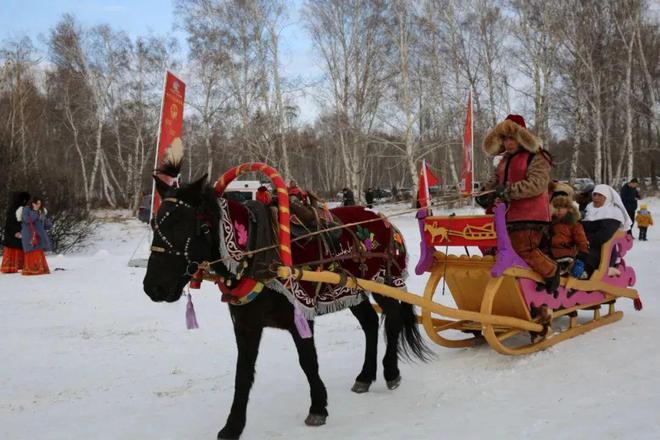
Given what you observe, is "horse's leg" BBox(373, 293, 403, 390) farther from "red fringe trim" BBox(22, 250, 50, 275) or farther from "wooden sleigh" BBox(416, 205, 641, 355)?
"red fringe trim" BBox(22, 250, 50, 275)

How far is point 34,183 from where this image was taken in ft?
48.8


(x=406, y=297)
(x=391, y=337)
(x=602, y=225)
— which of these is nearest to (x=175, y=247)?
(x=406, y=297)

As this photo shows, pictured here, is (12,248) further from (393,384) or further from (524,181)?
(524,181)

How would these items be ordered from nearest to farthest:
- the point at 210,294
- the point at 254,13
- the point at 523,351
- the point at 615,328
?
the point at 523,351, the point at 615,328, the point at 210,294, the point at 254,13

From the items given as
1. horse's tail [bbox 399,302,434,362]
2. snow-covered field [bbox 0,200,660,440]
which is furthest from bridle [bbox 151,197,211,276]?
horse's tail [bbox 399,302,434,362]

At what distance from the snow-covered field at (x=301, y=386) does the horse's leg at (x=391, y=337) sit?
0.38ft

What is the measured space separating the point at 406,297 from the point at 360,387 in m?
0.87

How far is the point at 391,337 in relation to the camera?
457 centimetres

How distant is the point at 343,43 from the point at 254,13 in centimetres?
393

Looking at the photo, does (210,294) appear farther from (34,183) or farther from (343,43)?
(343,43)

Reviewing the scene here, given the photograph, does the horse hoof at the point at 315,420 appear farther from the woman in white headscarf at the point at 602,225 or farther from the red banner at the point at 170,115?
the red banner at the point at 170,115

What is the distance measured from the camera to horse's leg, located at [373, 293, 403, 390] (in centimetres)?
443

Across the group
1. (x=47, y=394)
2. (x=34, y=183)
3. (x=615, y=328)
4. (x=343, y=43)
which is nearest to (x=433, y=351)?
(x=615, y=328)

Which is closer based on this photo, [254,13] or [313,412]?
[313,412]
